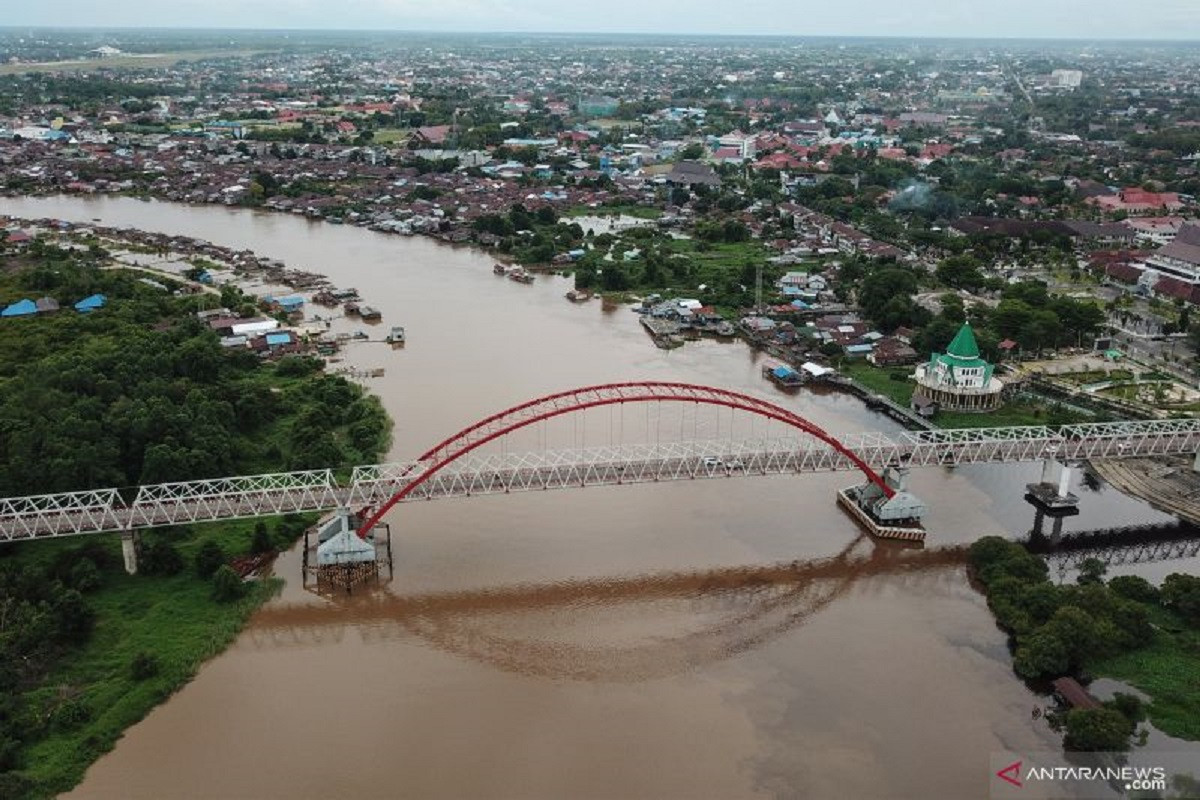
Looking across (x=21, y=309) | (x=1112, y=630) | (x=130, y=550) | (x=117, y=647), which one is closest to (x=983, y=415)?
(x=1112, y=630)

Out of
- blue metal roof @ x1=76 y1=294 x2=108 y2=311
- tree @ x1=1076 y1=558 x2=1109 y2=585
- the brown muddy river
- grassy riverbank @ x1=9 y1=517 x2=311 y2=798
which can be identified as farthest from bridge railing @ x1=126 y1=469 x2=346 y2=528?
blue metal roof @ x1=76 y1=294 x2=108 y2=311

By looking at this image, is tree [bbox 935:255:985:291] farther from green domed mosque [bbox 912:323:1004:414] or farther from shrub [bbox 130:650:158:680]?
shrub [bbox 130:650:158:680]

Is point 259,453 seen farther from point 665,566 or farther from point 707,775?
point 707,775

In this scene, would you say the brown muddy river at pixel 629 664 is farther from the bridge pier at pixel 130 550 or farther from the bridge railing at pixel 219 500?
the bridge pier at pixel 130 550

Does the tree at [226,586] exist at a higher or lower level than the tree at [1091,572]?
lower

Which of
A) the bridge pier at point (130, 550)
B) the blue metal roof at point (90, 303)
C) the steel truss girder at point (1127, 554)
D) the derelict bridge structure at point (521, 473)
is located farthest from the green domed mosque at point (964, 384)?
the blue metal roof at point (90, 303)

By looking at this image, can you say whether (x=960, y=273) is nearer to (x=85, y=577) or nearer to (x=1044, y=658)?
(x=1044, y=658)
